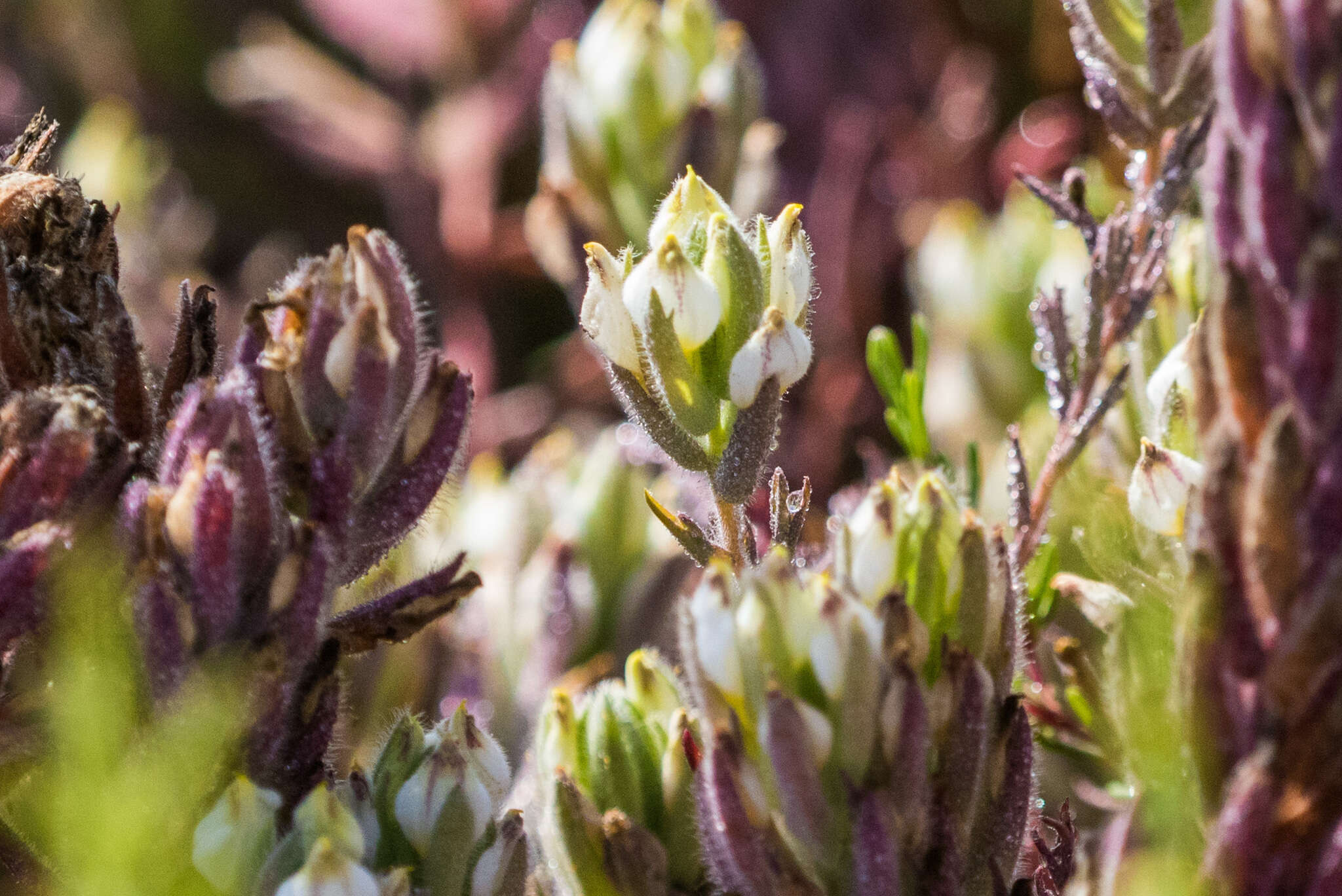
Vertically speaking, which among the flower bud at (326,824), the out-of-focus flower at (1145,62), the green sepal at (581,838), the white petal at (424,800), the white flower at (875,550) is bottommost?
the green sepal at (581,838)

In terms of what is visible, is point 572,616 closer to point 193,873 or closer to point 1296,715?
point 193,873

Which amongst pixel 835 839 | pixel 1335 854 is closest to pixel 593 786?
pixel 835 839

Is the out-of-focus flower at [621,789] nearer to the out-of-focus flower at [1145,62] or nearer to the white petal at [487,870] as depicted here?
the white petal at [487,870]

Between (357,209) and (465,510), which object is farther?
(357,209)

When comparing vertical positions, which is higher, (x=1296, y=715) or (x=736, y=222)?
(x=736, y=222)

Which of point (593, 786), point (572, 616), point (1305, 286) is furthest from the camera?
point (572, 616)

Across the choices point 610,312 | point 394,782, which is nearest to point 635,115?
point 610,312

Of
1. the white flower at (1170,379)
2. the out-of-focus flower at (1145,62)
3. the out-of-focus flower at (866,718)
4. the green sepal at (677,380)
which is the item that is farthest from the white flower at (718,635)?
the out-of-focus flower at (1145,62)
